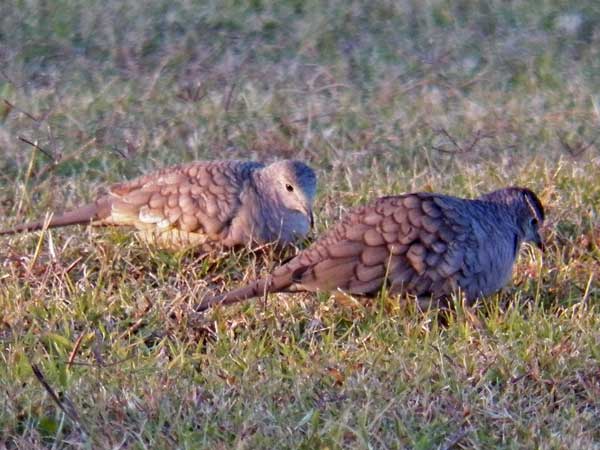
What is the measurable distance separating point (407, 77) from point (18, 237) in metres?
3.66

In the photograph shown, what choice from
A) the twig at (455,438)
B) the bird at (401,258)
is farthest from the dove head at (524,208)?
the twig at (455,438)

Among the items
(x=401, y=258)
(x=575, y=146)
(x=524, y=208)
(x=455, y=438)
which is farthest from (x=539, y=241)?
(x=575, y=146)

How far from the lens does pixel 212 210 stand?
5.67 m

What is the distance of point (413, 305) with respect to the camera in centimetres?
495

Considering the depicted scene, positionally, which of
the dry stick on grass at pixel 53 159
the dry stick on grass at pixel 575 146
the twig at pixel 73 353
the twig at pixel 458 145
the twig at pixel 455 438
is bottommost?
the dry stick on grass at pixel 53 159

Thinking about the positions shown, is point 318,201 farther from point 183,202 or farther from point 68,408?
point 68,408

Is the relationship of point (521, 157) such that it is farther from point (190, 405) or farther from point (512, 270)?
point (190, 405)

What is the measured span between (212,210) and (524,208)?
1.38 metres

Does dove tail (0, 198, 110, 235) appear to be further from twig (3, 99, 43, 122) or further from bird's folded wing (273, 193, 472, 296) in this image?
A: twig (3, 99, 43, 122)

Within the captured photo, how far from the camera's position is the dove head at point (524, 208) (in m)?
5.41

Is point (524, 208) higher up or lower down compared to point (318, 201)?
higher up

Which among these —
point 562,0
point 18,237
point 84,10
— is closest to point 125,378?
point 18,237

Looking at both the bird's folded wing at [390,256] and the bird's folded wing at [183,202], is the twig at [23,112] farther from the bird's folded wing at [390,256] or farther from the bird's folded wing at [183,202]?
the bird's folded wing at [390,256]

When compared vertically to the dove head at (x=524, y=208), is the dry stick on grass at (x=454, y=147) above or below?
below
